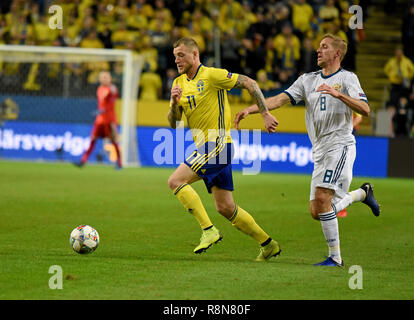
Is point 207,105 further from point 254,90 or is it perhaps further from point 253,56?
point 253,56

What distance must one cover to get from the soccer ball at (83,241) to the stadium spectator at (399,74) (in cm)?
1445

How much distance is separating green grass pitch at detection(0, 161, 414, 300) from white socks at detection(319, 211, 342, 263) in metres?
0.26

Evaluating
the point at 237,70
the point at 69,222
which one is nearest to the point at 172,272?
the point at 69,222

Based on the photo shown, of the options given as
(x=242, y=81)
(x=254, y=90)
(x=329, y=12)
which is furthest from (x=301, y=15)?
(x=254, y=90)

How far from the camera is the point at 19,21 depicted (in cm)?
2461

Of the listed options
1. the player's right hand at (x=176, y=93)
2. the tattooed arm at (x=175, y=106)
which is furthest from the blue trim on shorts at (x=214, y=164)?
the player's right hand at (x=176, y=93)

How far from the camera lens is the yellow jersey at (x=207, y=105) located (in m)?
8.05

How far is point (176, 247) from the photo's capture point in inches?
339

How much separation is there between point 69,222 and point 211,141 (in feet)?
10.4

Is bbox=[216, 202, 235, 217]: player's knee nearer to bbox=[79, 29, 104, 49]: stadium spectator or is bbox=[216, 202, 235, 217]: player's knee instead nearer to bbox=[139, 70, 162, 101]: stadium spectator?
bbox=[139, 70, 162, 101]: stadium spectator

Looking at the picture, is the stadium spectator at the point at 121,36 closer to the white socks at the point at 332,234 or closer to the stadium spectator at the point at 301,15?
the stadium spectator at the point at 301,15

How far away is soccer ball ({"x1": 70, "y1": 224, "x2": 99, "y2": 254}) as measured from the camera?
7.76m
